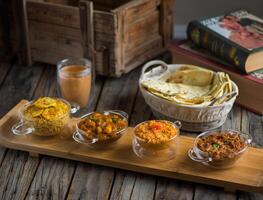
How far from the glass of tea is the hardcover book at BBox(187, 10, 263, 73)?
375 millimetres

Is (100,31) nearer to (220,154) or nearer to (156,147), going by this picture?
(156,147)

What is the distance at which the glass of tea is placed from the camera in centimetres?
182

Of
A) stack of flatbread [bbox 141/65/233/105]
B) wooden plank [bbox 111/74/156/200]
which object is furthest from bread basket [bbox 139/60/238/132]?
wooden plank [bbox 111/74/156/200]

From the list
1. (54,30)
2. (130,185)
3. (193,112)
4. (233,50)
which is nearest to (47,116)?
(130,185)

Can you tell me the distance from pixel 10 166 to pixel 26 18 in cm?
64

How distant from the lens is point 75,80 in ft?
5.94

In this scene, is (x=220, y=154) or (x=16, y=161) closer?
(x=220, y=154)

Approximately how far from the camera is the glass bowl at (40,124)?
1.60 meters

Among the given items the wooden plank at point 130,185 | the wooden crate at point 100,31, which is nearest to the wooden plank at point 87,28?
the wooden crate at point 100,31

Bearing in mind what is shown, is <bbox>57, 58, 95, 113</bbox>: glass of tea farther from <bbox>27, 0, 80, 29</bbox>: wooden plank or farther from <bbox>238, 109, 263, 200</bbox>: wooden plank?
<bbox>238, 109, 263, 200</bbox>: wooden plank

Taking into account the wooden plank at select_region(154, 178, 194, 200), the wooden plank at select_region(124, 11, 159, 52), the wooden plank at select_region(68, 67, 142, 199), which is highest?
the wooden plank at select_region(124, 11, 159, 52)

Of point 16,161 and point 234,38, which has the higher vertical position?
point 234,38

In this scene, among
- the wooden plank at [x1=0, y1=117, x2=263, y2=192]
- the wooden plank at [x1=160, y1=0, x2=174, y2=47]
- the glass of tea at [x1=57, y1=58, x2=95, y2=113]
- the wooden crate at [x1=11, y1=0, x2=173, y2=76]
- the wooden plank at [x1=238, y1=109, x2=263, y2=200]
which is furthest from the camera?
the wooden plank at [x1=160, y1=0, x2=174, y2=47]

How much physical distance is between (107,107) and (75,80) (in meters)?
0.14
